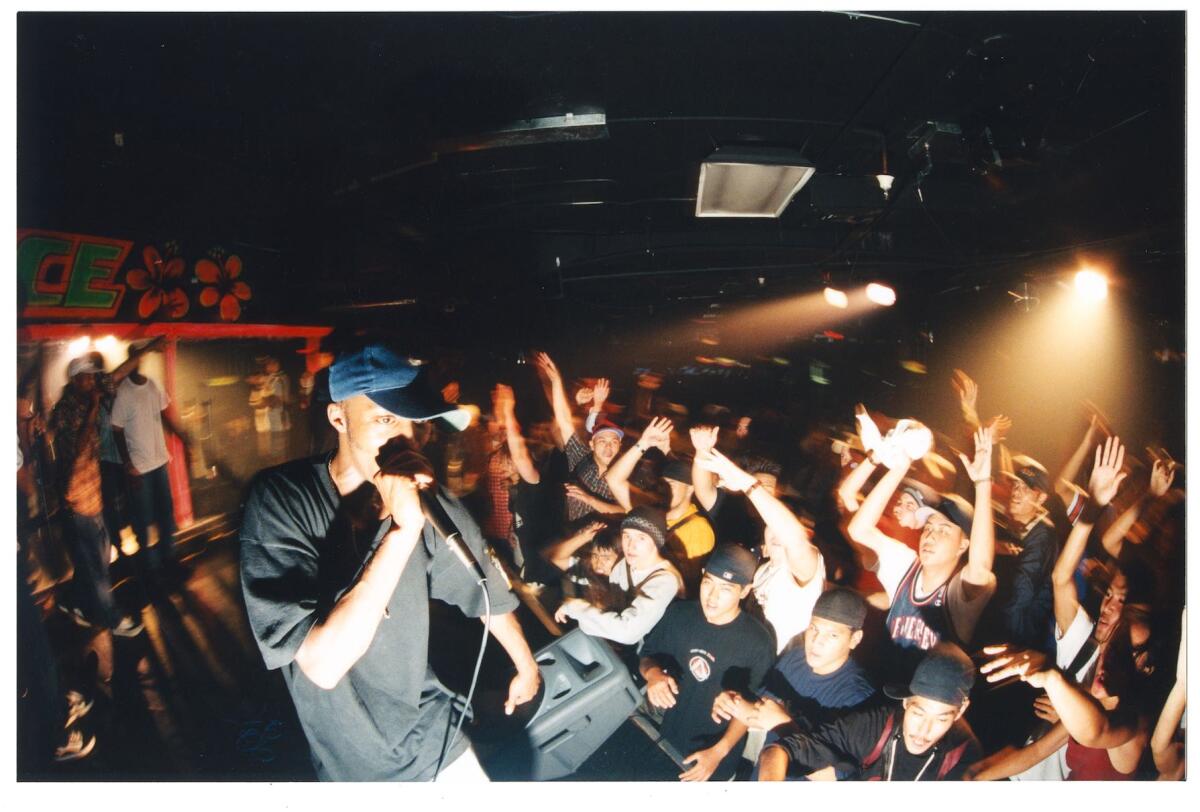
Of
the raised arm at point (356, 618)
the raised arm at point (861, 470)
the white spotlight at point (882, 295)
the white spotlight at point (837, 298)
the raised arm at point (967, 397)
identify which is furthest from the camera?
the white spotlight at point (882, 295)

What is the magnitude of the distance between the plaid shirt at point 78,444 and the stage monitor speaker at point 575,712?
2.48 m

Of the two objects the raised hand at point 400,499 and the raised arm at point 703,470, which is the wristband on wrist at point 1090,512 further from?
the raised hand at point 400,499

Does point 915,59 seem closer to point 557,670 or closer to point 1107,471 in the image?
point 1107,471

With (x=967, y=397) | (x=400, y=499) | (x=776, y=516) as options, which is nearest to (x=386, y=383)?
(x=400, y=499)

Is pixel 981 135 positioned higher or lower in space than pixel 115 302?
higher

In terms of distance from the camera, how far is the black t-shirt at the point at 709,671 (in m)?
2.92

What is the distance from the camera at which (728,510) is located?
9.92 feet

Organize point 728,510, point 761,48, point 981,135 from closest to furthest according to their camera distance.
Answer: point 981,135 → point 761,48 → point 728,510

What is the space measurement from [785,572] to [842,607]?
322 millimetres

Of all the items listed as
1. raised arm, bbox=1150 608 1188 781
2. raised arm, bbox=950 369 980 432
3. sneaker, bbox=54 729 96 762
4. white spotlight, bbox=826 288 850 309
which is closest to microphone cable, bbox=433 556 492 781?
sneaker, bbox=54 729 96 762

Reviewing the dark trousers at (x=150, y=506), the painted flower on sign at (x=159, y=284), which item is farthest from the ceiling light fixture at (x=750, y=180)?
the dark trousers at (x=150, y=506)
